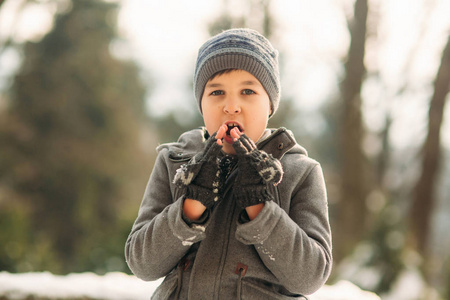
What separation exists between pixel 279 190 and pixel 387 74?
886 cm

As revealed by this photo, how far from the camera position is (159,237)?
4.69ft

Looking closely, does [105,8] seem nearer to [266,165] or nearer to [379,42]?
[379,42]

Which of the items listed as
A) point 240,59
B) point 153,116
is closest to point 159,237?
point 240,59

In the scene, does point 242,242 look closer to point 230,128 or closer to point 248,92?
point 230,128

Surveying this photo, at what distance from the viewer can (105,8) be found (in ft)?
41.2

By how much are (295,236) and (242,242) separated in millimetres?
170

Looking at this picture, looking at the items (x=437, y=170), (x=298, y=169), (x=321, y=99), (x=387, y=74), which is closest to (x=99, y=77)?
(x=321, y=99)

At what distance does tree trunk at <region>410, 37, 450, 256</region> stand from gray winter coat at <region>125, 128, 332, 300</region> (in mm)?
5757

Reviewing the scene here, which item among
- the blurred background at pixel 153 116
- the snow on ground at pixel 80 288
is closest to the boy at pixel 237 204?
the snow on ground at pixel 80 288

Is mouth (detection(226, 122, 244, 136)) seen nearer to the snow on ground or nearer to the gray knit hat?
the gray knit hat

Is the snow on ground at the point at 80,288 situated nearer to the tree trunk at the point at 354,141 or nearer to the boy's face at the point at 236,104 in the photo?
the boy's face at the point at 236,104

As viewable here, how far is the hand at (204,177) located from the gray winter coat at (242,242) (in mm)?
71

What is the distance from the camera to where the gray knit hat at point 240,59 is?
4.94 ft

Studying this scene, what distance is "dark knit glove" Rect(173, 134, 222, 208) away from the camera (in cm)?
136
